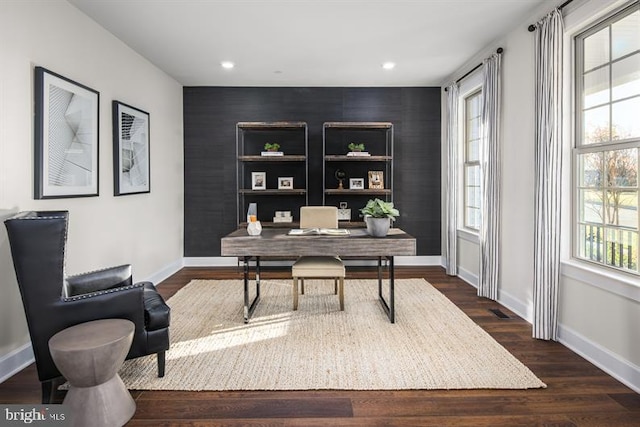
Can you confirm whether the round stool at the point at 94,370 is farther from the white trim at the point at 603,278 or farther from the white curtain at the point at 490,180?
the white curtain at the point at 490,180

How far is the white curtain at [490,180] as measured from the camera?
13.3 feet

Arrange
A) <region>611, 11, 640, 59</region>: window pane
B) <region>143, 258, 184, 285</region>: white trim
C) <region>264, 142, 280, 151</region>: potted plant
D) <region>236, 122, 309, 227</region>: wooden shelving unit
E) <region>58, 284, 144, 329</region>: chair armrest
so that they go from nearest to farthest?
<region>58, 284, 144, 329</region>: chair armrest, <region>611, 11, 640, 59</region>: window pane, <region>143, 258, 184, 285</region>: white trim, <region>264, 142, 280, 151</region>: potted plant, <region>236, 122, 309, 227</region>: wooden shelving unit

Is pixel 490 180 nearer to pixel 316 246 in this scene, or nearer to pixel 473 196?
pixel 473 196

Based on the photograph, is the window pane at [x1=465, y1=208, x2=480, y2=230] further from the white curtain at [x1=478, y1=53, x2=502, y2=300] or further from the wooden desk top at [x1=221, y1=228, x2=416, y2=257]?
the wooden desk top at [x1=221, y1=228, x2=416, y2=257]

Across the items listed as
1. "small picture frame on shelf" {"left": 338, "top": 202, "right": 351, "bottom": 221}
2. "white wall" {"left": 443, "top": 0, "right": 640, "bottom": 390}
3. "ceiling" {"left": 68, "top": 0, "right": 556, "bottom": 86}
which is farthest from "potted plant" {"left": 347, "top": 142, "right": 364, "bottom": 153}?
"white wall" {"left": 443, "top": 0, "right": 640, "bottom": 390}

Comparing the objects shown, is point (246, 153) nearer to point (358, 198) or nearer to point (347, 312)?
point (358, 198)

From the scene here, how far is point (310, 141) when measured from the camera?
19.5ft

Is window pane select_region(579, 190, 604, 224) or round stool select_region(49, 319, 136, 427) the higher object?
window pane select_region(579, 190, 604, 224)

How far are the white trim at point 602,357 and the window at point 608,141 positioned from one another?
0.56m

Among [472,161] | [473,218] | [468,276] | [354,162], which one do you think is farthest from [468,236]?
[354,162]

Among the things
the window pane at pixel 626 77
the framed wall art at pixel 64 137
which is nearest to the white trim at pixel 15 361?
the framed wall art at pixel 64 137

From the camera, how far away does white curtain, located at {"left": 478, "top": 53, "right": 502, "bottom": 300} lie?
4.06m

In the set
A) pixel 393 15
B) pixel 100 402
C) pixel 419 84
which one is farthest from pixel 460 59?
pixel 100 402

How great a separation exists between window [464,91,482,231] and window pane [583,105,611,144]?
1.95 metres
